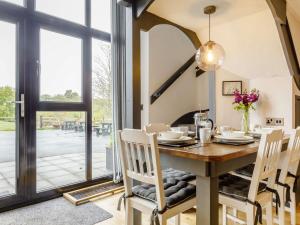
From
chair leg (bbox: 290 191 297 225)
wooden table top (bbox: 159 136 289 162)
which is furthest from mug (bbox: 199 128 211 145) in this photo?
chair leg (bbox: 290 191 297 225)

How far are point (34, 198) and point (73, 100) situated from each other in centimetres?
130

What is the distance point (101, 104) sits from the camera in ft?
11.6

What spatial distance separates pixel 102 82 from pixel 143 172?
7.49 ft

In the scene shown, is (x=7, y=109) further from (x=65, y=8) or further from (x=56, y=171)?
(x=65, y=8)

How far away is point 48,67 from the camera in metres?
3.01

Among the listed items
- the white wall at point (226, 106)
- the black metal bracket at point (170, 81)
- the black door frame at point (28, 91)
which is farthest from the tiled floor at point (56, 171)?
the white wall at point (226, 106)

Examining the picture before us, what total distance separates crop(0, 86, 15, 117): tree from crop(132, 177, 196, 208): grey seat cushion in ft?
6.12

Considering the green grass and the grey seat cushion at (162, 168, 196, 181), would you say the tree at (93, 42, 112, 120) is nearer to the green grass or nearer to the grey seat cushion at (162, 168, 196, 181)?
the green grass

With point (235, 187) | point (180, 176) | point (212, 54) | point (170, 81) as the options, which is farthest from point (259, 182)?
point (170, 81)

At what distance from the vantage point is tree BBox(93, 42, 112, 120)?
11.4ft

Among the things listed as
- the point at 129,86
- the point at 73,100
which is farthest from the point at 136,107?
the point at 73,100

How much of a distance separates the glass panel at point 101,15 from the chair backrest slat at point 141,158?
235 centimetres

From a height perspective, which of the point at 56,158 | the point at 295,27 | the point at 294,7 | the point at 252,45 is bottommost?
the point at 56,158

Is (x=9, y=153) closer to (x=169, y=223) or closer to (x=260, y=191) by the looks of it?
(x=169, y=223)
